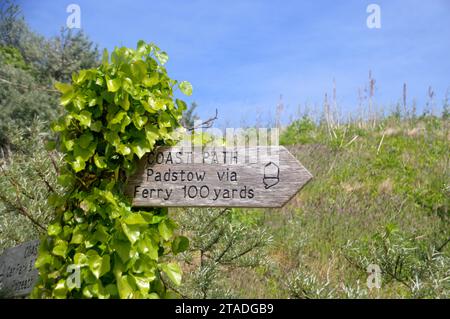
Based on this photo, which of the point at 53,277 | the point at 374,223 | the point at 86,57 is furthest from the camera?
the point at 86,57

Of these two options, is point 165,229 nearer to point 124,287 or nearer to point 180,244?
point 180,244

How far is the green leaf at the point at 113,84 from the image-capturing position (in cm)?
Answer: 282

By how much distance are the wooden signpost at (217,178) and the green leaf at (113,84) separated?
44 centimetres

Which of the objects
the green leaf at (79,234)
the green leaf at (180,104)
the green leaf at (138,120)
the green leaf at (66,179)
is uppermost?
the green leaf at (180,104)

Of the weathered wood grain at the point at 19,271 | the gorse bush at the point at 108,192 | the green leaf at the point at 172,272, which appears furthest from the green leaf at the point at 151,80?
the weathered wood grain at the point at 19,271

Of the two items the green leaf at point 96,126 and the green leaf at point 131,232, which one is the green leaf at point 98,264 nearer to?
the green leaf at point 131,232

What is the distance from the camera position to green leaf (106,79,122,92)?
282 cm

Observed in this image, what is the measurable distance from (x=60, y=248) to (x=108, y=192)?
427mm

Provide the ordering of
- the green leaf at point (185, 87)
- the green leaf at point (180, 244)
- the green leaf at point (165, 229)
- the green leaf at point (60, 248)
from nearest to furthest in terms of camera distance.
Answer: the green leaf at point (60, 248), the green leaf at point (165, 229), the green leaf at point (180, 244), the green leaf at point (185, 87)

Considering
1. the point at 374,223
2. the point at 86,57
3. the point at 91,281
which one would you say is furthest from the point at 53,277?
the point at 86,57

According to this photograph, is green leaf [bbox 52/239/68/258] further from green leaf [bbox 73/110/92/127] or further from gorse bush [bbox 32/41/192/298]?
green leaf [bbox 73/110/92/127]
